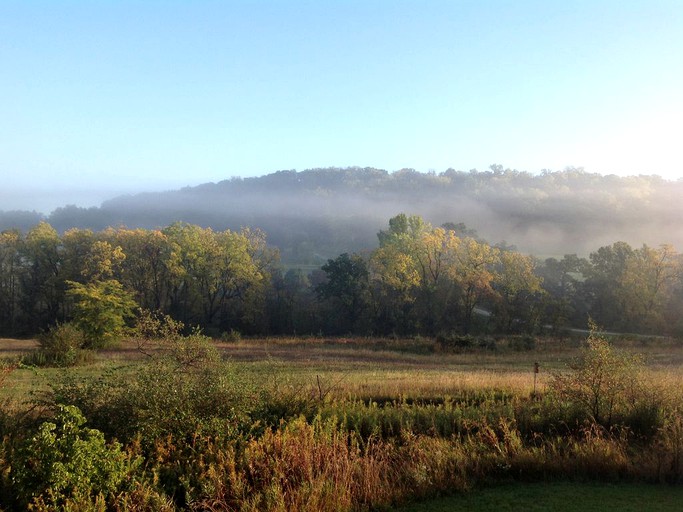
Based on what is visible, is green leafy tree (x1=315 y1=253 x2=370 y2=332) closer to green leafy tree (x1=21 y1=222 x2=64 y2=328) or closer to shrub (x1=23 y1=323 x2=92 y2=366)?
green leafy tree (x1=21 y1=222 x2=64 y2=328)

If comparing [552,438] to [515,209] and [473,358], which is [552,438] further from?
[515,209]

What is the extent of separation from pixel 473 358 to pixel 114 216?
6520 inches

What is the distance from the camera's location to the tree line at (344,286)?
56.8m

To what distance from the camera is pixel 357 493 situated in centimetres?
777

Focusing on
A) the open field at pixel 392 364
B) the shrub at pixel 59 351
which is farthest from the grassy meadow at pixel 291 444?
the shrub at pixel 59 351

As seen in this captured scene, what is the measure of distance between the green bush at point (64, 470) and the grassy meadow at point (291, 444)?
18 millimetres

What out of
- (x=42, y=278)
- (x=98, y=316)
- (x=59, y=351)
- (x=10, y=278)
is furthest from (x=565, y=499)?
(x=10, y=278)

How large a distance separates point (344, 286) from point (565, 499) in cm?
5142

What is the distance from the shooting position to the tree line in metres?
56.8

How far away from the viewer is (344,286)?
194 feet

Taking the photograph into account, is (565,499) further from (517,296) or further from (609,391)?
(517,296)

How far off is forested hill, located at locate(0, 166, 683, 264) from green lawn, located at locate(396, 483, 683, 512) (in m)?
92.2

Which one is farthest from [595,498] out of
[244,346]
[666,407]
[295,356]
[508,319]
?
[508,319]

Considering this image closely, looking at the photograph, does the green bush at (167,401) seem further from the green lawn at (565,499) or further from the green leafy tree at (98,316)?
the green leafy tree at (98,316)
